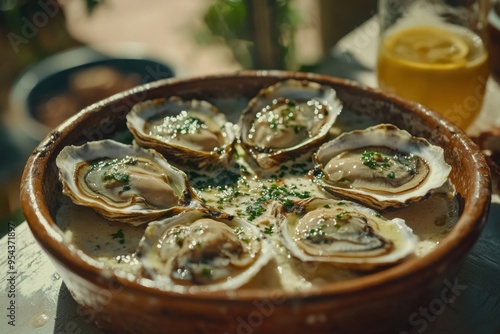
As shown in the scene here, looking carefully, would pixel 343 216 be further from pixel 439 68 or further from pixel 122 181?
pixel 439 68

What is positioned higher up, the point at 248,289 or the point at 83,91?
the point at 248,289

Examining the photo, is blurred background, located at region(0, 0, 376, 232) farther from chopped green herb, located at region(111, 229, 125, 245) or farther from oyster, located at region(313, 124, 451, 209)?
chopped green herb, located at region(111, 229, 125, 245)

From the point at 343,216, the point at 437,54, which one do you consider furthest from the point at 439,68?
the point at 343,216

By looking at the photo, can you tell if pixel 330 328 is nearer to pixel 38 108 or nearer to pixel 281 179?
pixel 281 179

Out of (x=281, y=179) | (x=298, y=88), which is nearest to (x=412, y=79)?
(x=298, y=88)

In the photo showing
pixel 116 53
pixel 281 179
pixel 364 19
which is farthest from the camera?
pixel 364 19

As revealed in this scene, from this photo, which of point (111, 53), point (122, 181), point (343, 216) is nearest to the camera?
point (343, 216)

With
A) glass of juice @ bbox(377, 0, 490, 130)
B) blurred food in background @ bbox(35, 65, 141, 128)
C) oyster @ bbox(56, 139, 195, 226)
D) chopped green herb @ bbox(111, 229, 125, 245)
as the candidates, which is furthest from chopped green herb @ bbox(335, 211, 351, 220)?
blurred food in background @ bbox(35, 65, 141, 128)
